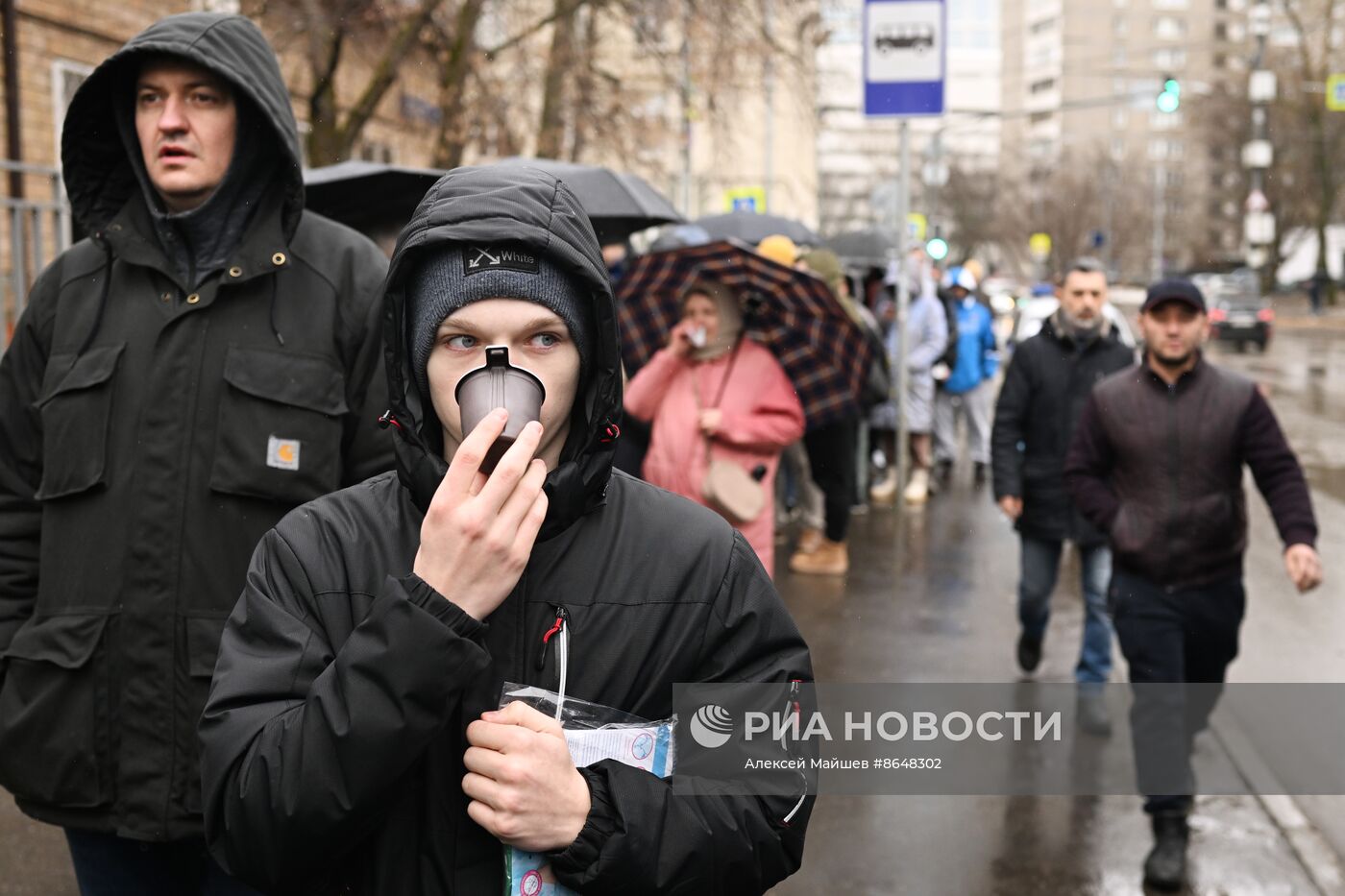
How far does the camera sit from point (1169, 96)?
68.4ft

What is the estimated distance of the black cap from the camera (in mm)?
4961

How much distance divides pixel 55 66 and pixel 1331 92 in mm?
29638

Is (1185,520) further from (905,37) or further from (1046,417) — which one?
(905,37)

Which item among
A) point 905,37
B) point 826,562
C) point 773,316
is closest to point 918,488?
point 826,562

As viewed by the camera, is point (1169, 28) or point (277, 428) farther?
point (1169, 28)

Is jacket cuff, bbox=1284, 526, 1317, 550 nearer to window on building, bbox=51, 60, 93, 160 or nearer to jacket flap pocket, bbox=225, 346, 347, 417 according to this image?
jacket flap pocket, bbox=225, 346, 347, 417

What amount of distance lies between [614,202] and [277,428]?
4.79m

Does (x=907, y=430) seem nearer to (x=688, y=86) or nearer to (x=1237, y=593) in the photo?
(x=688, y=86)

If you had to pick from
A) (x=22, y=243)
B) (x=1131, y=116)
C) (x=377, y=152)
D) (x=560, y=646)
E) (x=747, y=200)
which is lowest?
(x=560, y=646)

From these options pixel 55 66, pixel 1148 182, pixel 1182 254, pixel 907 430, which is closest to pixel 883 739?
pixel 907 430

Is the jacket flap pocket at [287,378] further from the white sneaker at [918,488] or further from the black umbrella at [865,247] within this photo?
the black umbrella at [865,247]

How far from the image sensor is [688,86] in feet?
56.2

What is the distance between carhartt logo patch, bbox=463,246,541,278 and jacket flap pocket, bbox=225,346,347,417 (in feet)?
3.08

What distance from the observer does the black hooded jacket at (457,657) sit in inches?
63.9
